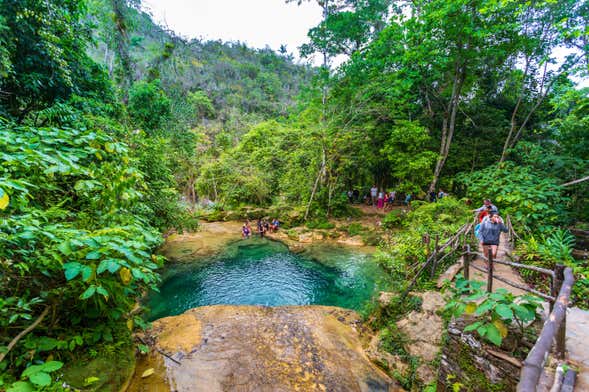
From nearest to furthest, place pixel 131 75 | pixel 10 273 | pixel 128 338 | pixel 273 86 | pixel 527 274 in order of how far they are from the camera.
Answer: pixel 10 273 → pixel 128 338 → pixel 527 274 → pixel 131 75 → pixel 273 86

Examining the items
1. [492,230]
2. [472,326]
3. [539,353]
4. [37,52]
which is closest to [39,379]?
[539,353]

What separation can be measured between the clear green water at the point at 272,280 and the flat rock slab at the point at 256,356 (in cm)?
213

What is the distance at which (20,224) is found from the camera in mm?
1821

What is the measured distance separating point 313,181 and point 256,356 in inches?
496

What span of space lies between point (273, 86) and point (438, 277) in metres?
52.2

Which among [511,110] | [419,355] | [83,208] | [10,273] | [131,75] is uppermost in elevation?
[511,110]

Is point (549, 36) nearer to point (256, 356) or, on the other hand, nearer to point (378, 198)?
point (378, 198)

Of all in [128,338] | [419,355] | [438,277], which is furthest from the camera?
[438,277]

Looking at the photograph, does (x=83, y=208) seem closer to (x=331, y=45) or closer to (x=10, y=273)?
(x=10, y=273)

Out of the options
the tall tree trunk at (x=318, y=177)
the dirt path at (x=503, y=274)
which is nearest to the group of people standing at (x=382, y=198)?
the tall tree trunk at (x=318, y=177)

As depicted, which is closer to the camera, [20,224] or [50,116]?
[20,224]

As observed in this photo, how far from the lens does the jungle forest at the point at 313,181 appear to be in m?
2.24

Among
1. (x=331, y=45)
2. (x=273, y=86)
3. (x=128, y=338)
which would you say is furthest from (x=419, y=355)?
(x=273, y=86)

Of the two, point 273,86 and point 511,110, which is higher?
point 273,86
